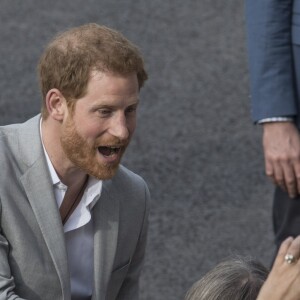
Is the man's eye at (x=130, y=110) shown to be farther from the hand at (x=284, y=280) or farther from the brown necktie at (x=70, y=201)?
the hand at (x=284, y=280)

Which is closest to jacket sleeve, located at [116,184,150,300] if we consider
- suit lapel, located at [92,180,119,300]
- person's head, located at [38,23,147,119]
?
suit lapel, located at [92,180,119,300]

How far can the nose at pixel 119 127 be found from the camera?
3410 millimetres

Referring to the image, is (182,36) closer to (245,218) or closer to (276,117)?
(245,218)

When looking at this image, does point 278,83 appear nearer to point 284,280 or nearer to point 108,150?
point 108,150

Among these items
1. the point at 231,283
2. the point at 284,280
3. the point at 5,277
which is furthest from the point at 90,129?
the point at 284,280

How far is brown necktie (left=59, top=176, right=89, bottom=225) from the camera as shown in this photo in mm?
3688

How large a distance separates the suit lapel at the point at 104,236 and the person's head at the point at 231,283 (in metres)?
0.56

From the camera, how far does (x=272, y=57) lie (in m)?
3.59

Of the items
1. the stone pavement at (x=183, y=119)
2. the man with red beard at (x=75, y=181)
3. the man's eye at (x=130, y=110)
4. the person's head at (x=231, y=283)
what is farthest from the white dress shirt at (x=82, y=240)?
the stone pavement at (x=183, y=119)

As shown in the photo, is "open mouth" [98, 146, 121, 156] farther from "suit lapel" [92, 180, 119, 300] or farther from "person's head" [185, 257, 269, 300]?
"person's head" [185, 257, 269, 300]

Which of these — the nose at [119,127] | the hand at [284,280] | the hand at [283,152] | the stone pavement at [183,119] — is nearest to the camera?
the hand at [284,280]

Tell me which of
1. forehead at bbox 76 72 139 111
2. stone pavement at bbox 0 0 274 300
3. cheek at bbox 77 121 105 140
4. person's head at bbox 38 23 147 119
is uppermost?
person's head at bbox 38 23 147 119

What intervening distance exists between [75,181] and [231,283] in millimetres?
716

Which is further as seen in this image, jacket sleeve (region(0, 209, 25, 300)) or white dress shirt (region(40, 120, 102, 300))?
white dress shirt (region(40, 120, 102, 300))
